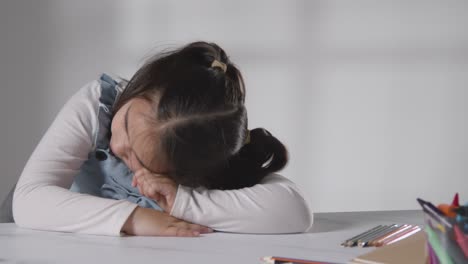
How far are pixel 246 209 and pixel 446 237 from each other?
1.49ft

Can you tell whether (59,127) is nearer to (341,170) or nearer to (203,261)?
(203,261)

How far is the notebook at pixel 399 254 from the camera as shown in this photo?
779mm

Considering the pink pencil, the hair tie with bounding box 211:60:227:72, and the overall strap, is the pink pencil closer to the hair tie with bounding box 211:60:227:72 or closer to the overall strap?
the hair tie with bounding box 211:60:227:72

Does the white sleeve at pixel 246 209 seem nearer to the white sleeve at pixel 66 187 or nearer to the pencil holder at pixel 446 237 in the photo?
the white sleeve at pixel 66 187

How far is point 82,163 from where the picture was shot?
1.22 m

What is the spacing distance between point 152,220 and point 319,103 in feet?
5.61

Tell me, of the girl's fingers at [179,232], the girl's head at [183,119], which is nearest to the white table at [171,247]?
the girl's fingers at [179,232]

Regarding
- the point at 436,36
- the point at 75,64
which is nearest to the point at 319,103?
the point at 436,36

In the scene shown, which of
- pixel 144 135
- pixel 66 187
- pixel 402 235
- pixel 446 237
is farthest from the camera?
pixel 66 187

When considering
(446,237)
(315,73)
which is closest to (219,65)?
(446,237)

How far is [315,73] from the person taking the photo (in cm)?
262

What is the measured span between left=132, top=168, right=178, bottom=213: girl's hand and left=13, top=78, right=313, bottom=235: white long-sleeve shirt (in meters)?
0.02

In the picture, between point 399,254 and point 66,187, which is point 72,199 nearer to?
point 66,187

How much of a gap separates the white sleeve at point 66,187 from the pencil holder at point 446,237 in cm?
48
